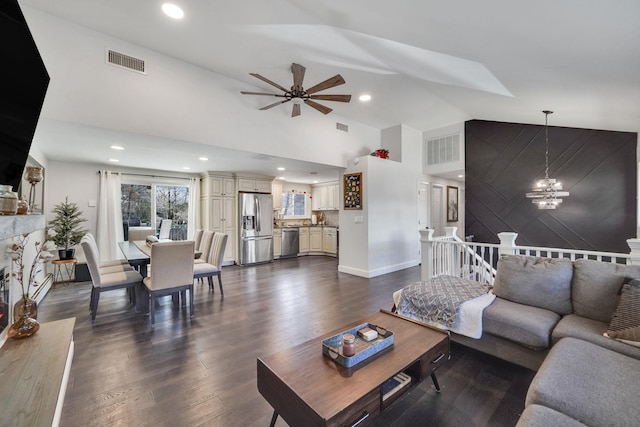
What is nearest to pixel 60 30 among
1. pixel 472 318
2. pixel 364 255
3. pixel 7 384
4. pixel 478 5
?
pixel 7 384

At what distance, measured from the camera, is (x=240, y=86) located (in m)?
3.95

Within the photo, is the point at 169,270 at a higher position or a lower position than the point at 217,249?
lower

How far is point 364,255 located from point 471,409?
3.53m

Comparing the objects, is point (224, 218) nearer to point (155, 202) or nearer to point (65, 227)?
point (155, 202)

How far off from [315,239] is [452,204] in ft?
13.7

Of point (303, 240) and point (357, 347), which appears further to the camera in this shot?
point (303, 240)

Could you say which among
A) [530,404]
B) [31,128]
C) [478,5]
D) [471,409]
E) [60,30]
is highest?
[60,30]

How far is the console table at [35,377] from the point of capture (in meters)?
1.14

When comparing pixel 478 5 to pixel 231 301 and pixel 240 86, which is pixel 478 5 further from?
pixel 231 301

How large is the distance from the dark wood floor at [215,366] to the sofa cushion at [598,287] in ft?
2.23

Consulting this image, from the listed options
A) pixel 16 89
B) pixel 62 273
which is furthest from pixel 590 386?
pixel 62 273

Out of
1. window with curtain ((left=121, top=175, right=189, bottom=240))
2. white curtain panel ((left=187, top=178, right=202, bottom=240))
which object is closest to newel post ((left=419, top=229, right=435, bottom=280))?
white curtain panel ((left=187, top=178, right=202, bottom=240))

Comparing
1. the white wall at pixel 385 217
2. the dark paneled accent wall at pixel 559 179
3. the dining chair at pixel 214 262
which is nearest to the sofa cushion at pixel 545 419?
the dining chair at pixel 214 262

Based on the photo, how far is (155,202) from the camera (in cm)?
596
